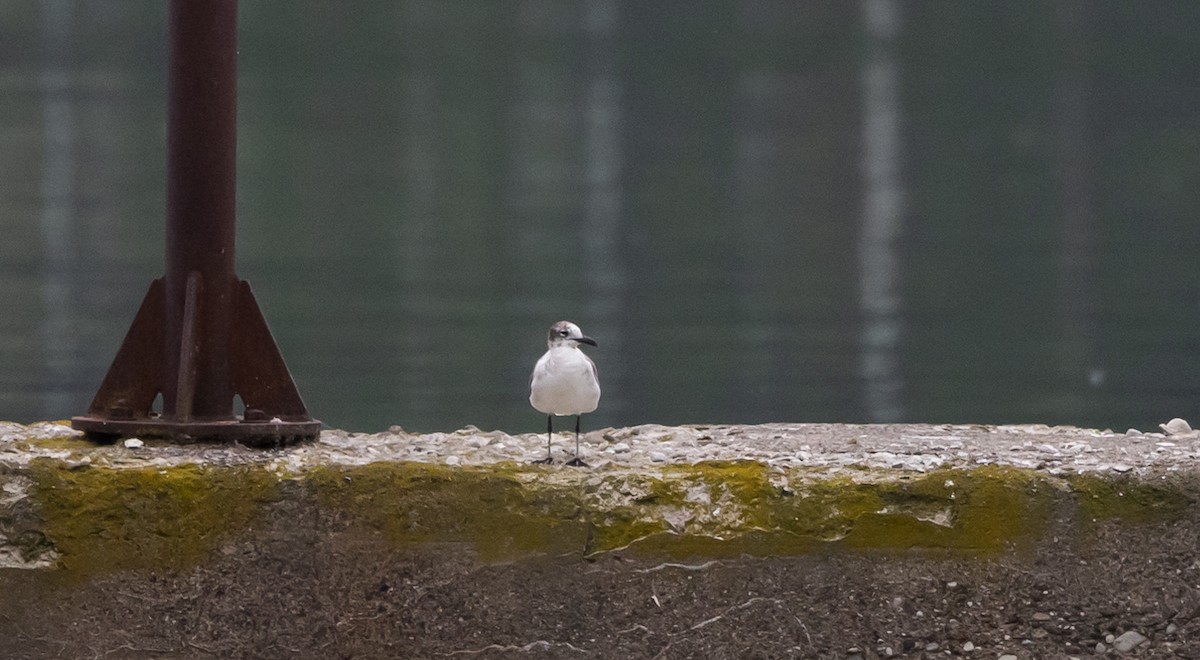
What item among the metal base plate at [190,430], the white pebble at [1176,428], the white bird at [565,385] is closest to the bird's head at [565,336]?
the white bird at [565,385]

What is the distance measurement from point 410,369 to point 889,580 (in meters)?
12.3

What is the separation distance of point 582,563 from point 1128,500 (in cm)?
136

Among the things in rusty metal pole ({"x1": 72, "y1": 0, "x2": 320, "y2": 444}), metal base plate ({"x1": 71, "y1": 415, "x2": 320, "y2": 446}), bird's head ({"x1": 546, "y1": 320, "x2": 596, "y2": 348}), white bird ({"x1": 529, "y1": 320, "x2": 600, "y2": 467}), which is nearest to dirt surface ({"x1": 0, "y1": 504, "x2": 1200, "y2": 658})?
metal base plate ({"x1": 71, "y1": 415, "x2": 320, "y2": 446})

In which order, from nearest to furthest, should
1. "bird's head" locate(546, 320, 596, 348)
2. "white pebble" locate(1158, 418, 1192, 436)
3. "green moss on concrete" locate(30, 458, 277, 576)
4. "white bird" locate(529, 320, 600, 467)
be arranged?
"green moss on concrete" locate(30, 458, 277, 576) < "white bird" locate(529, 320, 600, 467) < "bird's head" locate(546, 320, 596, 348) < "white pebble" locate(1158, 418, 1192, 436)

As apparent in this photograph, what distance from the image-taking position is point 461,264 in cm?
2609

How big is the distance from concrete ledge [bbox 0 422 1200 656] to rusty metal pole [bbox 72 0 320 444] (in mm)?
402

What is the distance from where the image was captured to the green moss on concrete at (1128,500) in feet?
14.4

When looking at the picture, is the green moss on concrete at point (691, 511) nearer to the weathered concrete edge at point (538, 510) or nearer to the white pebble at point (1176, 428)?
the weathered concrete edge at point (538, 510)

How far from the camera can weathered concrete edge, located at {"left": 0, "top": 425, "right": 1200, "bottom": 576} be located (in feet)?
14.3

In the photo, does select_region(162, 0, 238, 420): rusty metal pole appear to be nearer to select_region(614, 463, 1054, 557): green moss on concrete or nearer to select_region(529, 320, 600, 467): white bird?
select_region(529, 320, 600, 467): white bird

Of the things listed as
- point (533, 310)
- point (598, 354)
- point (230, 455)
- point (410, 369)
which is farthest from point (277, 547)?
point (533, 310)

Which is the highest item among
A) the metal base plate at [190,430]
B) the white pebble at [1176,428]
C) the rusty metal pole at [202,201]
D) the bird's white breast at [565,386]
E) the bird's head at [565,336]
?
the rusty metal pole at [202,201]

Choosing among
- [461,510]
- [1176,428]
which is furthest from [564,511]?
[1176,428]

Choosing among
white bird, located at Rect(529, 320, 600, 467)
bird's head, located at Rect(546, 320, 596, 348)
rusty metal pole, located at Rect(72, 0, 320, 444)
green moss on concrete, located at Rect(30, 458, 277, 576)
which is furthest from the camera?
bird's head, located at Rect(546, 320, 596, 348)
